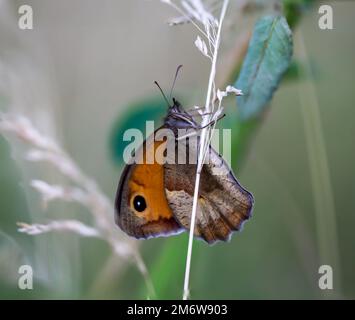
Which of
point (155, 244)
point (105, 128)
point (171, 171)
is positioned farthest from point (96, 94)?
point (171, 171)

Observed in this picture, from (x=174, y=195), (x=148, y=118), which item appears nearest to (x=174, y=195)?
(x=174, y=195)

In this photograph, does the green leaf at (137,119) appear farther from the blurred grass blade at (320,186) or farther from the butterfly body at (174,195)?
the blurred grass blade at (320,186)

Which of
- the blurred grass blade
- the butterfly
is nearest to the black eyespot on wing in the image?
the butterfly

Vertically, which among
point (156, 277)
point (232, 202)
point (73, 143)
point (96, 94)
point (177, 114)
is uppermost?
point (96, 94)

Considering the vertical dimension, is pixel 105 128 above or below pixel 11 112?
above

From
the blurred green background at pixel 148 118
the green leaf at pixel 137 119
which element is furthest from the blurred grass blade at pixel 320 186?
the green leaf at pixel 137 119

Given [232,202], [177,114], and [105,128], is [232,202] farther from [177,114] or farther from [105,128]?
[105,128]

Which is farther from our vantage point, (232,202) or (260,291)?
(260,291)
